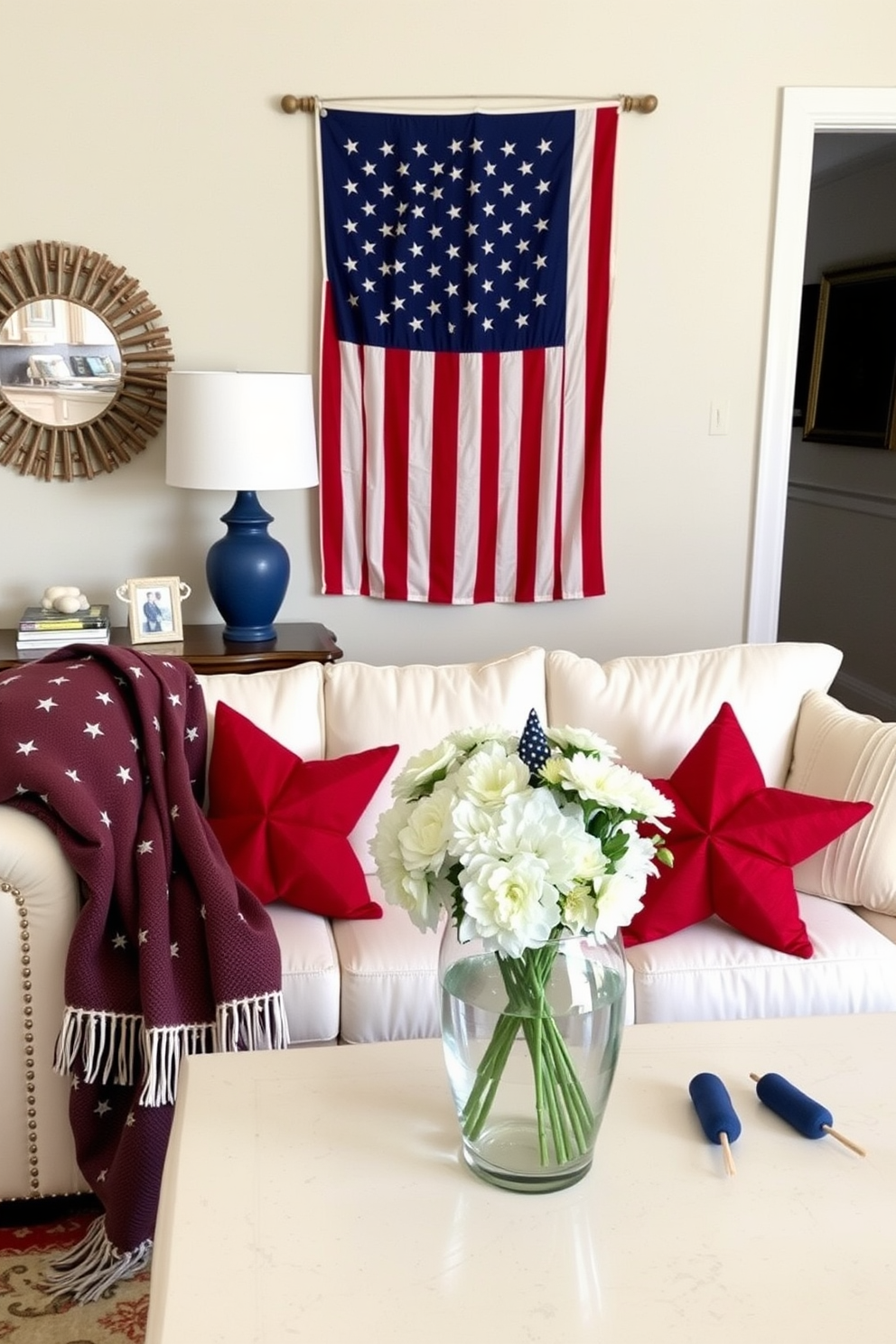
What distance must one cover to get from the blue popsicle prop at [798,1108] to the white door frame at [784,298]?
8.35ft

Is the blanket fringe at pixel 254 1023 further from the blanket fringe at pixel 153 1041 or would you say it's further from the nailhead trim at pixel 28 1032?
the nailhead trim at pixel 28 1032

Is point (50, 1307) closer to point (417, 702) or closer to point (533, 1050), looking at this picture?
point (533, 1050)

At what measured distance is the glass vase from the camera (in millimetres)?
1427

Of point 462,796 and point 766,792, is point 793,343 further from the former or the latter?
point 462,796

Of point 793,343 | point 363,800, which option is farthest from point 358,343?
→ point 363,800

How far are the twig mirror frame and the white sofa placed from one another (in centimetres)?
124

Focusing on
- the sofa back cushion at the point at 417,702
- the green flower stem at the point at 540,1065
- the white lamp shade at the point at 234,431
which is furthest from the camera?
the white lamp shade at the point at 234,431

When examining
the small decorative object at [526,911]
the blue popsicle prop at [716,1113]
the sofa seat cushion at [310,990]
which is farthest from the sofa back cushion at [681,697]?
the small decorative object at [526,911]

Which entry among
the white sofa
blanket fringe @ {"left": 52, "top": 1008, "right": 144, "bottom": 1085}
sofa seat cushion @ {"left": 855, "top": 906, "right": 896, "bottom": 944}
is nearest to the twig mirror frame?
the white sofa

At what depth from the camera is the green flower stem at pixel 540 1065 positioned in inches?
55.8

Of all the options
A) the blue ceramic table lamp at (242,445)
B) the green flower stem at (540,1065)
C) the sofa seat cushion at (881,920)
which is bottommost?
the sofa seat cushion at (881,920)

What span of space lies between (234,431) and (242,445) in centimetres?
4

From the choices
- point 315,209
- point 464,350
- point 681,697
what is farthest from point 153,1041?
point 315,209

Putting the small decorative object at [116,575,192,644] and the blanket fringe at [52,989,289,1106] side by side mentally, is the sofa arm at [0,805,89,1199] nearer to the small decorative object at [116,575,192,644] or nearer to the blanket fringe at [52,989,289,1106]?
the blanket fringe at [52,989,289,1106]
